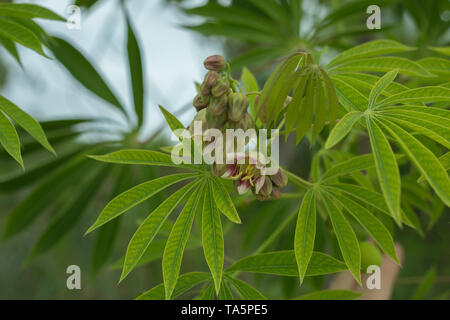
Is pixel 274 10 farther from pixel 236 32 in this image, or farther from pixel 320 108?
pixel 320 108

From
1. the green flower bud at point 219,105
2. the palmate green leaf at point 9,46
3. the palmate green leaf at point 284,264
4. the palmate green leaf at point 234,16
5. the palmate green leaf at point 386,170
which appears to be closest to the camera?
the palmate green leaf at point 386,170

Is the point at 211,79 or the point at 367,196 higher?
the point at 211,79

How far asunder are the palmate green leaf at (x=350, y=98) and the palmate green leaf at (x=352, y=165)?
9 cm

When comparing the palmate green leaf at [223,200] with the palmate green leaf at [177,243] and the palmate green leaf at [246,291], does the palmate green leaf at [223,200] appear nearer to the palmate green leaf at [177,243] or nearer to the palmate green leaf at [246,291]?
the palmate green leaf at [177,243]

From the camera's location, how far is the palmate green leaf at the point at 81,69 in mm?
1150

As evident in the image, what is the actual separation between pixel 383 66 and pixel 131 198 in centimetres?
45

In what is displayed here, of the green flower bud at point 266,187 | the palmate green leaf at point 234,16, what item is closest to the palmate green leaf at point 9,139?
the green flower bud at point 266,187

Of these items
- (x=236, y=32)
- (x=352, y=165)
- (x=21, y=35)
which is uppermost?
(x=236, y=32)

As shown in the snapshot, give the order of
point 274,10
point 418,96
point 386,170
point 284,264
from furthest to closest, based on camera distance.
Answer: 1. point 274,10
2. point 284,264
3. point 418,96
4. point 386,170

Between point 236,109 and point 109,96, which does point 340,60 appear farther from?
point 109,96

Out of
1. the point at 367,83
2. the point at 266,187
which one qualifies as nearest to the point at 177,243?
the point at 266,187

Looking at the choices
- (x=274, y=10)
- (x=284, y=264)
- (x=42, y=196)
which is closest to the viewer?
(x=284, y=264)

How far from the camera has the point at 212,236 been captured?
60 centimetres
